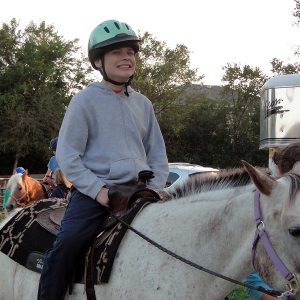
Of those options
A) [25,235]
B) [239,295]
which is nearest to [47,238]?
[25,235]

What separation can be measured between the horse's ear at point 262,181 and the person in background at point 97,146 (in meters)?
1.07

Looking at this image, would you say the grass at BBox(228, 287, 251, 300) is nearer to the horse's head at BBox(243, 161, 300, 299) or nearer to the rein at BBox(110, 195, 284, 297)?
the rein at BBox(110, 195, 284, 297)

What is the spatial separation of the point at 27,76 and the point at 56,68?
3.57m

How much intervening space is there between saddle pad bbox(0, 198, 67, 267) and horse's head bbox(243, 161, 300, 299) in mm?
1743

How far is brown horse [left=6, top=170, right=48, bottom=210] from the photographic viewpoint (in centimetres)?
1057

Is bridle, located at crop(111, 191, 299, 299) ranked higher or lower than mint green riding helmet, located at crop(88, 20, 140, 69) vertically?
lower

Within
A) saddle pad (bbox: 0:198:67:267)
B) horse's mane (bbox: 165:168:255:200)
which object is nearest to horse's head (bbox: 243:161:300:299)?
horse's mane (bbox: 165:168:255:200)

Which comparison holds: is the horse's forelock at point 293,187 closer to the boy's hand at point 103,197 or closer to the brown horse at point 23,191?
the boy's hand at point 103,197

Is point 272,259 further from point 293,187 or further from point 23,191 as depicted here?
point 23,191

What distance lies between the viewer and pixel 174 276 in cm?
269

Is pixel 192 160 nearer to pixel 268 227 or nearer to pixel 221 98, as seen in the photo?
pixel 221 98

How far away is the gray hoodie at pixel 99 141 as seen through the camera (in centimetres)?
317

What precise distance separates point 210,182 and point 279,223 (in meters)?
0.62

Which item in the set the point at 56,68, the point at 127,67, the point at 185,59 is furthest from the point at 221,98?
the point at 127,67
